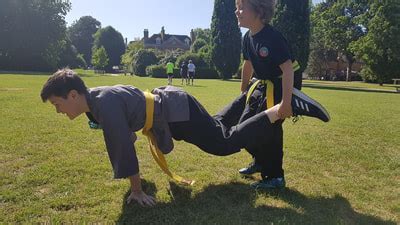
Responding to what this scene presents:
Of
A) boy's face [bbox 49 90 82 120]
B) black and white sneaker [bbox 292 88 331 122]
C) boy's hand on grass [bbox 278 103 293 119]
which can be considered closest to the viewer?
boy's face [bbox 49 90 82 120]

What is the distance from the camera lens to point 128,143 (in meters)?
3.38

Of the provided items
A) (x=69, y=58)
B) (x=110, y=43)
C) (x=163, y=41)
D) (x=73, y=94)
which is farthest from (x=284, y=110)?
(x=163, y=41)

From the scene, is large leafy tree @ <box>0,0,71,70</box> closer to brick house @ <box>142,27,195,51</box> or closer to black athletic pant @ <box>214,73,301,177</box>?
brick house @ <box>142,27,195,51</box>

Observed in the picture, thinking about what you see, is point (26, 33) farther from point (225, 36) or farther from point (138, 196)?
point (138, 196)

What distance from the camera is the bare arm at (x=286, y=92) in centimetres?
368

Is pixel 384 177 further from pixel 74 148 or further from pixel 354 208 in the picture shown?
pixel 74 148

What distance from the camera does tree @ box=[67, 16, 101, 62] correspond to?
103 meters

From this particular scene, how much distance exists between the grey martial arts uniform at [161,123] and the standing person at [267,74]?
26 centimetres

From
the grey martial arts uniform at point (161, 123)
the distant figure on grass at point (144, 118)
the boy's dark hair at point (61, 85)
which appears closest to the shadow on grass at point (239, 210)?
the distant figure on grass at point (144, 118)

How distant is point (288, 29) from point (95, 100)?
33.9 meters

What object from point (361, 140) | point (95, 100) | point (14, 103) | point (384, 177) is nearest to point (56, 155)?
point (95, 100)

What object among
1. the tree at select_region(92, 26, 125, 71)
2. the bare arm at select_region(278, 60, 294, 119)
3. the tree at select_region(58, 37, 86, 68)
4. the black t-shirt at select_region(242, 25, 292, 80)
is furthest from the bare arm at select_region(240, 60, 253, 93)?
the tree at select_region(92, 26, 125, 71)

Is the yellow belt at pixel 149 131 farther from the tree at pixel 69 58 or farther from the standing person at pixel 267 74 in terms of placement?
the tree at pixel 69 58

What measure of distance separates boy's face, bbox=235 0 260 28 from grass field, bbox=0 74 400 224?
1.69 m
